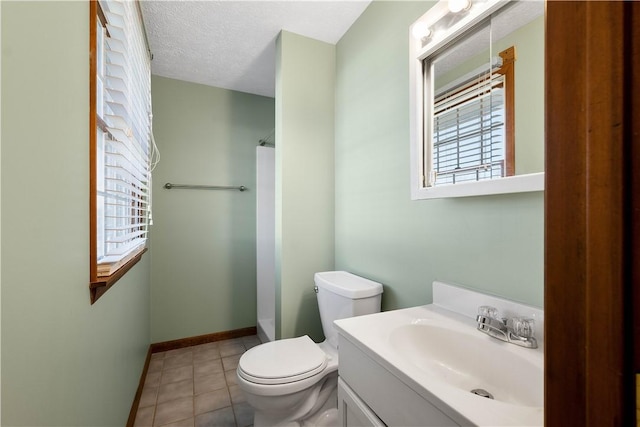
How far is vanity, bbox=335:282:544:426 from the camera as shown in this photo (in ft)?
1.96

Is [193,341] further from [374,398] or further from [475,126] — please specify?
[475,126]

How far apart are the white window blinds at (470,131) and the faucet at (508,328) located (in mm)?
462

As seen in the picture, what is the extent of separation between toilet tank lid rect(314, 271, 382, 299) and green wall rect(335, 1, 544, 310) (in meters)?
0.07

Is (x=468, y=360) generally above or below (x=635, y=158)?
below

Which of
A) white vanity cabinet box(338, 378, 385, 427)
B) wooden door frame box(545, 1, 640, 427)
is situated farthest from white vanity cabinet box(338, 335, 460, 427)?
wooden door frame box(545, 1, 640, 427)

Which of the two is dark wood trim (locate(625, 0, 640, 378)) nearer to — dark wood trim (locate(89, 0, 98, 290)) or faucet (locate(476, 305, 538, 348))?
faucet (locate(476, 305, 538, 348))

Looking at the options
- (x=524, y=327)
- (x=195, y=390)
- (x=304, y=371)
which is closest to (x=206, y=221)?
(x=195, y=390)

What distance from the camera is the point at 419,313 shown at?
1.10 m

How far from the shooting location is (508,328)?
2.90 ft

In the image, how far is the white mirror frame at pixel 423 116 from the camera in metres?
0.86

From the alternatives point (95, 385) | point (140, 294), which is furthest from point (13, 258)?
point (140, 294)

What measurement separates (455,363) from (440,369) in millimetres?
54

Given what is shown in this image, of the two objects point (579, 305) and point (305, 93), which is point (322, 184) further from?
point (579, 305)

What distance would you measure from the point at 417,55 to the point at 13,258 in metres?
1.40
